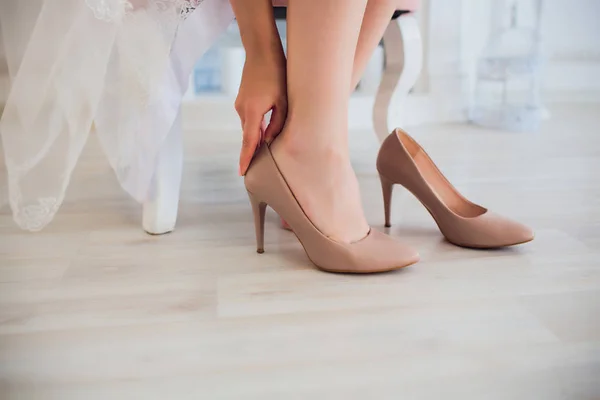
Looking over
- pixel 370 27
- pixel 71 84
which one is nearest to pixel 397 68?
pixel 370 27

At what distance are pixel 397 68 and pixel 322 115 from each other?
60 cm

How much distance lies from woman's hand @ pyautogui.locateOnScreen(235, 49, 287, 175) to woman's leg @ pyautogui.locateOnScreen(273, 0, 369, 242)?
0.02 meters

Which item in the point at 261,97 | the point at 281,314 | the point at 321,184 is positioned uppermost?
the point at 261,97

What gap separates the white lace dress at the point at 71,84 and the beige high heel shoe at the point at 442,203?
0.36 m

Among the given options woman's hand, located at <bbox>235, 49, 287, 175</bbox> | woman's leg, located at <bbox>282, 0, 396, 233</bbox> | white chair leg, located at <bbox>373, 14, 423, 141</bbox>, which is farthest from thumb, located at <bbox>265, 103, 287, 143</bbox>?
white chair leg, located at <bbox>373, 14, 423, 141</bbox>

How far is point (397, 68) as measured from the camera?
118 cm

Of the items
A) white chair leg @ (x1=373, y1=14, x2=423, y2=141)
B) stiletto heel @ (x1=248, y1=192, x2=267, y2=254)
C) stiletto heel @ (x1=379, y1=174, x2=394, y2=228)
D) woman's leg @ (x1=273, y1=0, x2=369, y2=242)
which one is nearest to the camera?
woman's leg @ (x1=273, y1=0, x2=369, y2=242)

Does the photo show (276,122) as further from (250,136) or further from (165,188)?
(165,188)

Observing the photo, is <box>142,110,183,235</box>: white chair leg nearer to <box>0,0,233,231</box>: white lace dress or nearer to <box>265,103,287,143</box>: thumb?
<box>0,0,233,231</box>: white lace dress

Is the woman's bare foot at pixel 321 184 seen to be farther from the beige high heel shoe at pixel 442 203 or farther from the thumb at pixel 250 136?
the beige high heel shoe at pixel 442 203

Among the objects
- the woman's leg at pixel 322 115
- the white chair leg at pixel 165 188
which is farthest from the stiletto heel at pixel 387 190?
the white chair leg at pixel 165 188

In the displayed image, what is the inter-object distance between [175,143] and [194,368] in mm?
440

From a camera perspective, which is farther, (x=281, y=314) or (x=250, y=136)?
(x=250, y=136)

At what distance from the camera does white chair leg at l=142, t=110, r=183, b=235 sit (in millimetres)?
808
